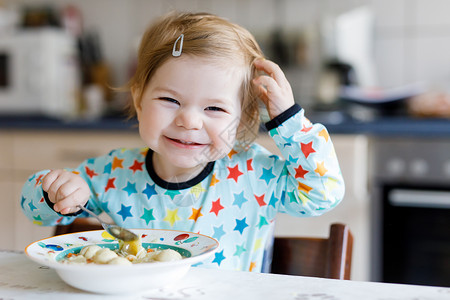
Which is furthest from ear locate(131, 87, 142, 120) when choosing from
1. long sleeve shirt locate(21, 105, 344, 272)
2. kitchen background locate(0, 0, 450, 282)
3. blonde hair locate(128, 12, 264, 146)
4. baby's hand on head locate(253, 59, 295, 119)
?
kitchen background locate(0, 0, 450, 282)

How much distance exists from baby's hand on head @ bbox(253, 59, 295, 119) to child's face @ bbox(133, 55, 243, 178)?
0.04 metres

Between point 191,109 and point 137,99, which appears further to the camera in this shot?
point 137,99

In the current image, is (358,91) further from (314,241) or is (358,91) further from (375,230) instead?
(314,241)

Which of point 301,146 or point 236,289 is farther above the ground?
point 301,146

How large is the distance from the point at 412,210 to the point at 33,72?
1767mm

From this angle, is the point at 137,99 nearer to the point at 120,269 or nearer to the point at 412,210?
the point at 120,269

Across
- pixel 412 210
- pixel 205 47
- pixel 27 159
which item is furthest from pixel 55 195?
pixel 27 159

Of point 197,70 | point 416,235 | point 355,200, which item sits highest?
point 197,70

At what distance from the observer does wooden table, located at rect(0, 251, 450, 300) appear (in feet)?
1.95

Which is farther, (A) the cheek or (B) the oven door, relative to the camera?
(B) the oven door

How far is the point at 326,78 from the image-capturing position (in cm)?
240

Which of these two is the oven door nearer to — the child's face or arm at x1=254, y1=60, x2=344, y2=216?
arm at x1=254, y1=60, x2=344, y2=216

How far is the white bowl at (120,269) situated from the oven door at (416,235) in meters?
1.33

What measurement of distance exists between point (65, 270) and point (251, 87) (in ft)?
1.46
